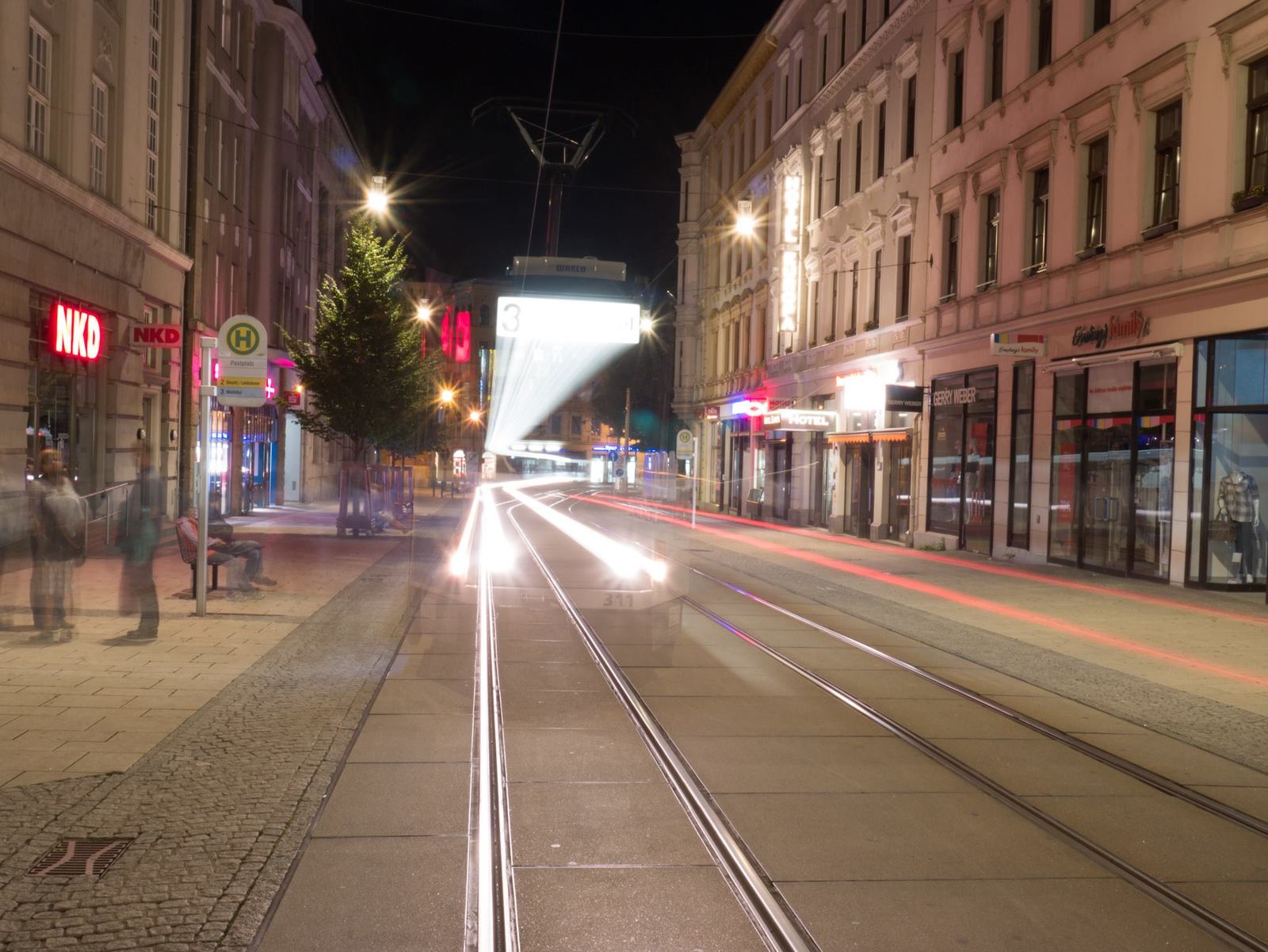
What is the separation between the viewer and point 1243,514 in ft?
54.1

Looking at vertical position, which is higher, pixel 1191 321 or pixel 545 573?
pixel 1191 321

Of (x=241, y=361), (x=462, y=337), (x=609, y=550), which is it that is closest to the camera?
(x=241, y=361)

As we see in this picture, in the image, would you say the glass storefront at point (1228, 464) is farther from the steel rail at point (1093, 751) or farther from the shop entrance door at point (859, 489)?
the shop entrance door at point (859, 489)

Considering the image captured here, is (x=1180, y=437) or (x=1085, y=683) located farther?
(x=1180, y=437)

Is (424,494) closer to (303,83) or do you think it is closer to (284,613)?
(303,83)

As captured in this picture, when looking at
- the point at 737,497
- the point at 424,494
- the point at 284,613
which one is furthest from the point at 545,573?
the point at 424,494

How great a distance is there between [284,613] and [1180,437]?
1274 cm

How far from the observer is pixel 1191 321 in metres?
17.0

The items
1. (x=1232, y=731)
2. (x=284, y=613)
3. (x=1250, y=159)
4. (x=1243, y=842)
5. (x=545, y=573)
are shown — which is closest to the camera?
(x=1243, y=842)

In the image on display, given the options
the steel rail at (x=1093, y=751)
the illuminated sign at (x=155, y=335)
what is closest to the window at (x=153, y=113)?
the illuminated sign at (x=155, y=335)

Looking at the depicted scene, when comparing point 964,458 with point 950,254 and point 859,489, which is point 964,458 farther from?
point 859,489

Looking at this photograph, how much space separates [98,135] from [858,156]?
1964 cm

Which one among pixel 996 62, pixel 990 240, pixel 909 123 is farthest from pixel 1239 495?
pixel 909 123

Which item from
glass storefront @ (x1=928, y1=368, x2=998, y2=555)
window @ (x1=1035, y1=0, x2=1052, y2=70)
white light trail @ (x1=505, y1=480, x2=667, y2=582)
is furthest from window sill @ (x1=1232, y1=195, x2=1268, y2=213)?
white light trail @ (x1=505, y1=480, x2=667, y2=582)
